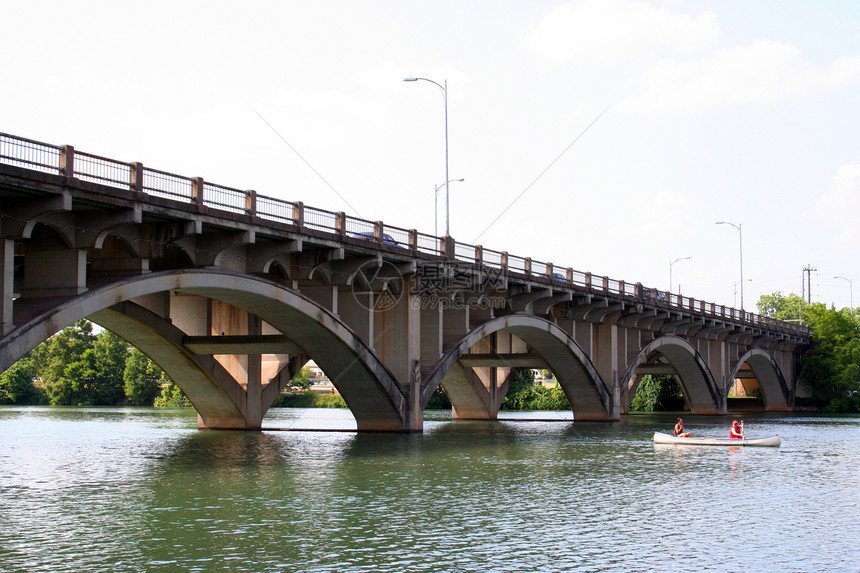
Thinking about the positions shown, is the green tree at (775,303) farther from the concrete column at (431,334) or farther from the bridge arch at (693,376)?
the concrete column at (431,334)

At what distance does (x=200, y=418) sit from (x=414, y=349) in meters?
16.0

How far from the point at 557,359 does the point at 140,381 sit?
79.3m

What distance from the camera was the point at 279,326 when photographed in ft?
140

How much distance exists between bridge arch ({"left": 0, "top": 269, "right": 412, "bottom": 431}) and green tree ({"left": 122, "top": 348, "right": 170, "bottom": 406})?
78633 millimetres

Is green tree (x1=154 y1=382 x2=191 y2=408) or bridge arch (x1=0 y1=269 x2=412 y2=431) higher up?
bridge arch (x1=0 y1=269 x2=412 y2=431)

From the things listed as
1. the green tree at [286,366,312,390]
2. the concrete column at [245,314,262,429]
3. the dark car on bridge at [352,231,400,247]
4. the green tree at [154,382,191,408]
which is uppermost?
the dark car on bridge at [352,231,400,247]

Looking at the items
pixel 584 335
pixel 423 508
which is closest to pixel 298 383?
pixel 584 335

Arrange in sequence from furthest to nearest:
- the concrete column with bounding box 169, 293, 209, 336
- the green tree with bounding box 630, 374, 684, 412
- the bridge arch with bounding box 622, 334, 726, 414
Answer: the green tree with bounding box 630, 374, 684, 412
the bridge arch with bounding box 622, 334, 726, 414
the concrete column with bounding box 169, 293, 209, 336

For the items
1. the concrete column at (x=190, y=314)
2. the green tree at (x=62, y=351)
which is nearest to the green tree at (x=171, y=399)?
the green tree at (x=62, y=351)

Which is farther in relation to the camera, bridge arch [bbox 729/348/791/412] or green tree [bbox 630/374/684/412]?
green tree [bbox 630/374/684/412]

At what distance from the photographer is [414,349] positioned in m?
46.8

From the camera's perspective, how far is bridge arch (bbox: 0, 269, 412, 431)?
27.7 metres

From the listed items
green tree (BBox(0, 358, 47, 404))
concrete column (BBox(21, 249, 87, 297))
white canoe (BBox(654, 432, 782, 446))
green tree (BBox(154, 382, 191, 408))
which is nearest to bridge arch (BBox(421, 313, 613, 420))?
white canoe (BBox(654, 432, 782, 446))

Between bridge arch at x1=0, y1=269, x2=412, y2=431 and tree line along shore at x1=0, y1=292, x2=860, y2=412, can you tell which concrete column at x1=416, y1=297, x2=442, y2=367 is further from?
tree line along shore at x1=0, y1=292, x2=860, y2=412
